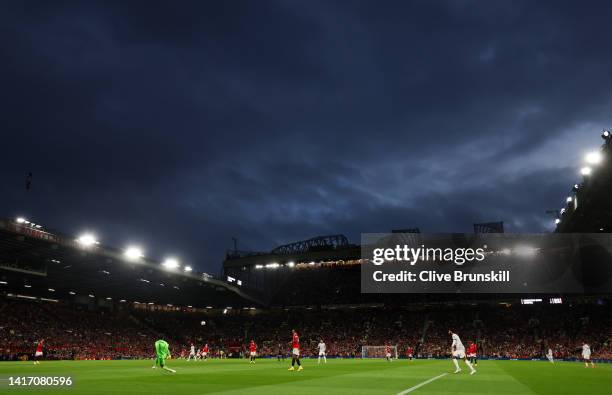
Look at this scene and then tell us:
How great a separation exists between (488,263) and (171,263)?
45.4 m

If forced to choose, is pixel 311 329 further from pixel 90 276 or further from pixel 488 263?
pixel 90 276

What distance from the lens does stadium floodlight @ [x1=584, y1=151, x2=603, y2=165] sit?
1427 inches

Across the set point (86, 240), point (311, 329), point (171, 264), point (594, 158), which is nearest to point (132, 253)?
point (86, 240)

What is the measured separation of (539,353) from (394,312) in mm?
24828

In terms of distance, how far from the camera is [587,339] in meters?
61.0

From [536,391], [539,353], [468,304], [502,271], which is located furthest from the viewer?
[468,304]

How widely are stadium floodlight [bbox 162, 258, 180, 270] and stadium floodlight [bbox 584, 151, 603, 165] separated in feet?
152

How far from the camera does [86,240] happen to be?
5156 cm

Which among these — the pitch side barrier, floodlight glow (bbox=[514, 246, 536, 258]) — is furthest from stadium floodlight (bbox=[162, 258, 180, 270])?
floodlight glow (bbox=[514, 246, 536, 258])

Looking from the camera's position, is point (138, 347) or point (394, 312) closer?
point (138, 347)

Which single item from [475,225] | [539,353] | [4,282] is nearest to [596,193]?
[539,353]

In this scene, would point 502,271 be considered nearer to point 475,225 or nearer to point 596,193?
point 475,225

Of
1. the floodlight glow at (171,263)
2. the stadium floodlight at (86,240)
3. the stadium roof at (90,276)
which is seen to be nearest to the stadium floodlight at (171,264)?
the floodlight glow at (171,263)

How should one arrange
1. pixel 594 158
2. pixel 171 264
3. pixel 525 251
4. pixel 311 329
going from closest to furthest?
pixel 594 158 → pixel 171 264 → pixel 525 251 → pixel 311 329
